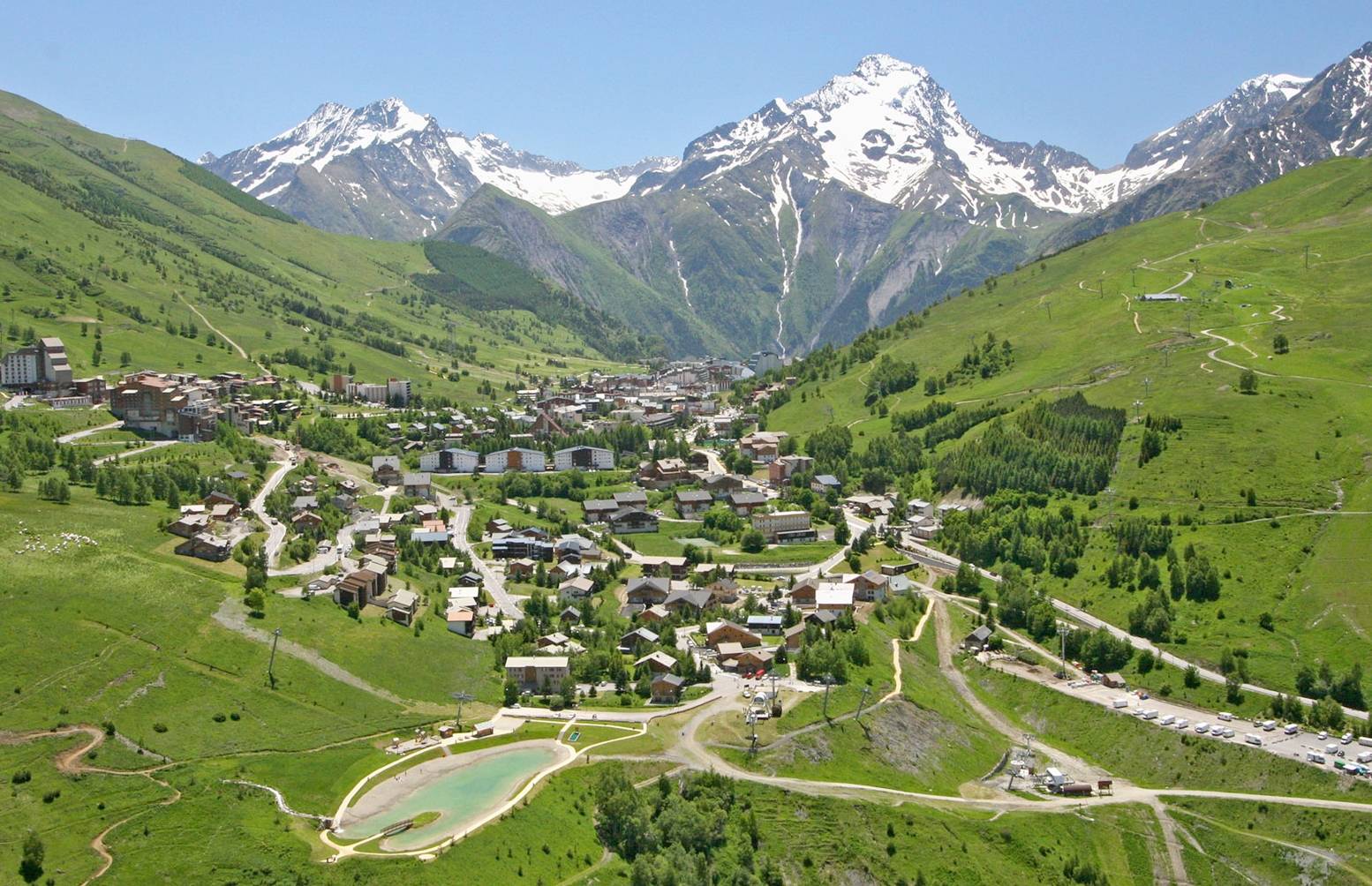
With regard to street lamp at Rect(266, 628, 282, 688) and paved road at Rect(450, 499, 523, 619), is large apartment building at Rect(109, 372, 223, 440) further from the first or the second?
street lamp at Rect(266, 628, 282, 688)

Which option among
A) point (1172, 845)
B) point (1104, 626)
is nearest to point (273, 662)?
point (1172, 845)

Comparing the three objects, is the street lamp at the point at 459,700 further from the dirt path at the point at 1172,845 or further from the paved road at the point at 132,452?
the paved road at the point at 132,452

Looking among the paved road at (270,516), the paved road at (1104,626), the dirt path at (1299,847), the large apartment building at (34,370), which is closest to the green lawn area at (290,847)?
the paved road at (270,516)

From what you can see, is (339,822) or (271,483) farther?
(271,483)

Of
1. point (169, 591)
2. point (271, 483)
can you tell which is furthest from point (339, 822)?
point (271, 483)

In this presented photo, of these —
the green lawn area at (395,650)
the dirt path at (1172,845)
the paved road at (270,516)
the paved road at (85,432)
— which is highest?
the paved road at (85,432)

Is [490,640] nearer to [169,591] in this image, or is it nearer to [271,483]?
[169,591]
